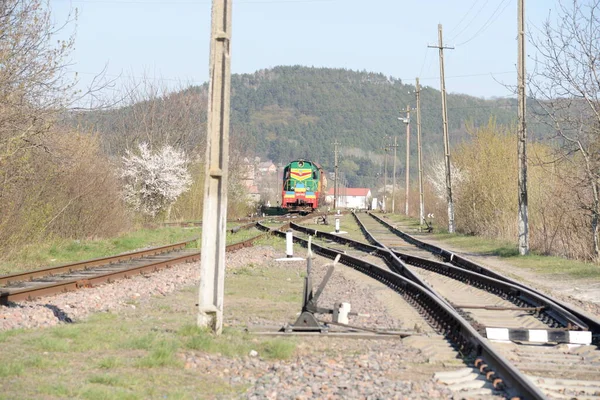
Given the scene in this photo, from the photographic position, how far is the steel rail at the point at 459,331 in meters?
6.84

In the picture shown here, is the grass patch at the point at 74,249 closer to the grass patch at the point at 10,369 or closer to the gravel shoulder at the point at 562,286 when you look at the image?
the grass patch at the point at 10,369

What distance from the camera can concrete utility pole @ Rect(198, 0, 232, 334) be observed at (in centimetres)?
972

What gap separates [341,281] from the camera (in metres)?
17.9

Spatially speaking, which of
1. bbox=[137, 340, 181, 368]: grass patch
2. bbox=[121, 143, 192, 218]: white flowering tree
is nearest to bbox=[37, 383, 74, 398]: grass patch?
bbox=[137, 340, 181, 368]: grass patch

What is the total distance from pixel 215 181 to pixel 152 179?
38.6 meters

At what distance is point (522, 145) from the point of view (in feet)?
87.2

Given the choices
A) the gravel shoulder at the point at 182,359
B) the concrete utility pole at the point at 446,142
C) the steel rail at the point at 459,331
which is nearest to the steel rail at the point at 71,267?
the gravel shoulder at the point at 182,359

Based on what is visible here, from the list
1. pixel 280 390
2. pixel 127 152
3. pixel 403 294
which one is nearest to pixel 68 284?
pixel 403 294

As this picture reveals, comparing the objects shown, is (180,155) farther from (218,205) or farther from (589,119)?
(218,205)

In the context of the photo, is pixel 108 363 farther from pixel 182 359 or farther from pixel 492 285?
pixel 492 285

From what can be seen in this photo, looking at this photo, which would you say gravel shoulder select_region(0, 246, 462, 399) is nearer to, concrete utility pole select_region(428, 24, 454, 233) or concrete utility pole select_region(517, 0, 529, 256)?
concrete utility pole select_region(517, 0, 529, 256)

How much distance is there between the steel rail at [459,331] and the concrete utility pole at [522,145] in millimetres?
8193

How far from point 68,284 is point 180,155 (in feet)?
127

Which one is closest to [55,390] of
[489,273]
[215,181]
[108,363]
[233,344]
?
[108,363]
